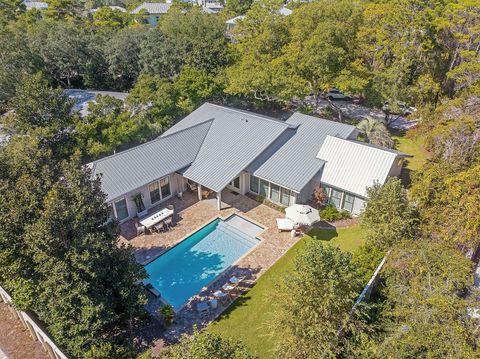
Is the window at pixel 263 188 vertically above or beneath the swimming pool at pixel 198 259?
above

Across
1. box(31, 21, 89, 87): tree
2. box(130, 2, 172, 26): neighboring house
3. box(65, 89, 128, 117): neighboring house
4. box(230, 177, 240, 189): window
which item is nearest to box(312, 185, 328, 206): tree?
box(230, 177, 240, 189): window

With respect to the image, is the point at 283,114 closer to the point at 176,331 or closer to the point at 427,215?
the point at 427,215

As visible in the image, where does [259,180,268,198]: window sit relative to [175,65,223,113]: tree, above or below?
below

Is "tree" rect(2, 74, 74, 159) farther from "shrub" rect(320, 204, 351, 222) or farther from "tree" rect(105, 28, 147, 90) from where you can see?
"shrub" rect(320, 204, 351, 222)

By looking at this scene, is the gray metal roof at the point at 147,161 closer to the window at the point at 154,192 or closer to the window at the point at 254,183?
the window at the point at 154,192

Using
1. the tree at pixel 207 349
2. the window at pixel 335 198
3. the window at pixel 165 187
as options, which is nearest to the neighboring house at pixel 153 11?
the window at pixel 165 187
